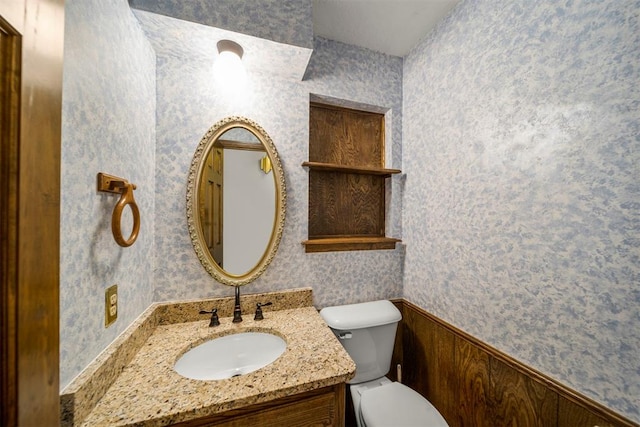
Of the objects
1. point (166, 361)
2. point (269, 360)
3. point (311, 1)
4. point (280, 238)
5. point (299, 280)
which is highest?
point (311, 1)

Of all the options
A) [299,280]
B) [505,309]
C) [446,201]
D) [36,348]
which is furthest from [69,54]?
[505,309]

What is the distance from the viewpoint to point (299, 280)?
1.34m

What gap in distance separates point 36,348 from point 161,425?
40 centimetres

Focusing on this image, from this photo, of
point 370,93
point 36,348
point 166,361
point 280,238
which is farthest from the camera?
point 370,93

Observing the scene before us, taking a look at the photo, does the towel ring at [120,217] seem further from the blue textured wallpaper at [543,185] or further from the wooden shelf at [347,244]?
the blue textured wallpaper at [543,185]

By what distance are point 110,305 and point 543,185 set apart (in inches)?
62.8

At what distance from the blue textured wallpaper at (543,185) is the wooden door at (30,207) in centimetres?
141

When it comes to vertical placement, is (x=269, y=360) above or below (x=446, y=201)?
below

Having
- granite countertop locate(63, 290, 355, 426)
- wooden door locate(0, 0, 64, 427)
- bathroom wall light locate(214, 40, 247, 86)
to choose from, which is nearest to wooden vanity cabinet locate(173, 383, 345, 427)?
granite countertop locate(63, 290, 355, 426)

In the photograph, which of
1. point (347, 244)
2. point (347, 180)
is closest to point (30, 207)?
point (347, 244)

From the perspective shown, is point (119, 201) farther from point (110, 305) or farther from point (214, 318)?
point (214, 318)

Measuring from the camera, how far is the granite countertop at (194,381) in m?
0.65

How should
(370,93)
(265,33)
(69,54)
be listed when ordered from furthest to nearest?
(370,93) < (265,33) < (69,54)

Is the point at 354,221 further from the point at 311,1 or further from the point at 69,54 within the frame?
the point at 69,54
